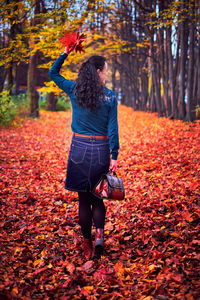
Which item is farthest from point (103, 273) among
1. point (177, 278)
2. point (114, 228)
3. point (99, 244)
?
point (114, 228)

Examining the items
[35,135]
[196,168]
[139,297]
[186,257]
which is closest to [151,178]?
[196,168]

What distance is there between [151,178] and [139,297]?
12.3 ft

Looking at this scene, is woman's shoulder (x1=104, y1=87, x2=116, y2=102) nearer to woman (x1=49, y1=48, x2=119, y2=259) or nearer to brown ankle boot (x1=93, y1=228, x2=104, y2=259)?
woman (x1=49, y1=48, x2=119, y2=259)

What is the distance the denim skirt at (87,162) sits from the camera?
9.59ft

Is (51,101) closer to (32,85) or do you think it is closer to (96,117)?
(32,85)

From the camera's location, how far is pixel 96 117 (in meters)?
2.88

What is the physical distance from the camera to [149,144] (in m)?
9.14

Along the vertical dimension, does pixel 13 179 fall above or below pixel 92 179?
below

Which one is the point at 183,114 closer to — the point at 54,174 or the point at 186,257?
the point at 54,174

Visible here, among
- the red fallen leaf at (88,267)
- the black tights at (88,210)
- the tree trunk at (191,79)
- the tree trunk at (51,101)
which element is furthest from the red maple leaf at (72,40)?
the tree trunk at (51,101)

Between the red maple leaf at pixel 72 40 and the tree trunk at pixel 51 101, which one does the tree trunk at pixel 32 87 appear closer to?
the tree trunk at pixel 51 101

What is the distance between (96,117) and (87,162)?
21.2 inches

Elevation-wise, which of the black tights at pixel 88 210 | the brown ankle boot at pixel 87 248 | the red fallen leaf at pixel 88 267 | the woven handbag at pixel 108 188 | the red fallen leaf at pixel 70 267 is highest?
the woven handbag at pixel 108 188

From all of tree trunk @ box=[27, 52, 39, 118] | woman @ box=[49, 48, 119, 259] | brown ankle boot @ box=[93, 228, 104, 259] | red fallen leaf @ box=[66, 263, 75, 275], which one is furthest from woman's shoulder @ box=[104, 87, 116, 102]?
tree trunk @ box=[27, 52, 39, 118]
